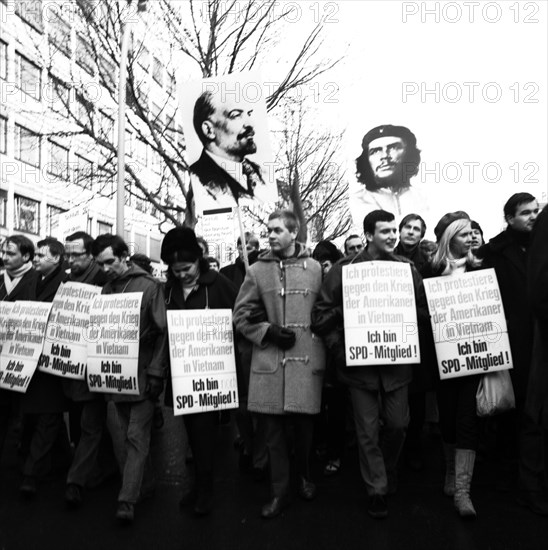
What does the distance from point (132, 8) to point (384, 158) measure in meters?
9.88

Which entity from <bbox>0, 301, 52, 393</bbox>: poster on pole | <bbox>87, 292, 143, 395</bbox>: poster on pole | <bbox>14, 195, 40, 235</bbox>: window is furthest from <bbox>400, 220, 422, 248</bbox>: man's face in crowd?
<bbox>14, 195, 40, 235</bbox>: window

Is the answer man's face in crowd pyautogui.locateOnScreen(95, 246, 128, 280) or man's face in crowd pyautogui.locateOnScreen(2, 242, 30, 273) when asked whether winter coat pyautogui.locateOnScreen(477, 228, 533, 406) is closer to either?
man's face in crowd pyautogui.locateOnScreen(95, 246, 128, 280)

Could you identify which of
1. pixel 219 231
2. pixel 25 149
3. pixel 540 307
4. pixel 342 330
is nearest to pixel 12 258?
pixel 342 330

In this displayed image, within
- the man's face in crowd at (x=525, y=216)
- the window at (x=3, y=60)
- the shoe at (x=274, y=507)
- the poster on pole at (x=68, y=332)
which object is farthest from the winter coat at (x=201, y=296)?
the window at (x=3, y=60)

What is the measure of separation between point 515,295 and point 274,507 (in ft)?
7.36

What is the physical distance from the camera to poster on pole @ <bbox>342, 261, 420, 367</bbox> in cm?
425

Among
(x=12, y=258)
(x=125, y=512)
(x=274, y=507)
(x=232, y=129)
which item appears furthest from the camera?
(x=232, y=129)

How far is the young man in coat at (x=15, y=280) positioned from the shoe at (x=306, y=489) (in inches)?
94.4

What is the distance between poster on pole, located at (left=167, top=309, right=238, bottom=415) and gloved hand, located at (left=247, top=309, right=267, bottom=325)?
0.66 feet

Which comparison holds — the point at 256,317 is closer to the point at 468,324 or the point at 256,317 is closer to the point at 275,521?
the point at 275,521

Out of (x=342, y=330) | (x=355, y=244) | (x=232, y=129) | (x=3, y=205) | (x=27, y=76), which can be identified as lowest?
(x=342, y=330)

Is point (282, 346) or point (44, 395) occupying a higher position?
point (282, 346)

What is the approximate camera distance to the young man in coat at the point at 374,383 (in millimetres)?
4285

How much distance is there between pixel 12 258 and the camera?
546 cm
